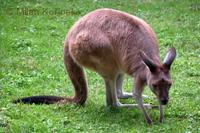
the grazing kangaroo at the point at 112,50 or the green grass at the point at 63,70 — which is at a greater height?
the grazing kangaroo at the point at 112,50

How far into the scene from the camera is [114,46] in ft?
20.1

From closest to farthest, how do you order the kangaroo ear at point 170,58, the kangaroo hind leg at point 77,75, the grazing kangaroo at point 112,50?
the kangaroo ear at point 170,58, the grazing kangaroo at point 112,50, the kangaroo hind leg at point 77,75

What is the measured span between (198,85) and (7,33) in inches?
155

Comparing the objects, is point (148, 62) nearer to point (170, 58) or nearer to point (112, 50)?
point (170, 58)

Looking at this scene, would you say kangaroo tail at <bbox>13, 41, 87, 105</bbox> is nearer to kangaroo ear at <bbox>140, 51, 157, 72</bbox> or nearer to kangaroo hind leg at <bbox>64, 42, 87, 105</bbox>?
kangaroo hind leg at <bbox>64, 42, 87, 105</bbox>

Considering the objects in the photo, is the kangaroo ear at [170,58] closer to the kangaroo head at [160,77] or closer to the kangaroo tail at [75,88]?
the kangaroo head at [160,77]

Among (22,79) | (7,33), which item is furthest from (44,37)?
(22,79)

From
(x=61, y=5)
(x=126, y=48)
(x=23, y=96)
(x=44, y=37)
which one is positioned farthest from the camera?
(x=61, y=5)

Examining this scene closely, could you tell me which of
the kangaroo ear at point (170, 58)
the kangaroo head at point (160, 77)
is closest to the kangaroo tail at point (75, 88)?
the kangaroo head at point (160, 77)

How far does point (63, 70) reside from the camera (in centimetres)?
814

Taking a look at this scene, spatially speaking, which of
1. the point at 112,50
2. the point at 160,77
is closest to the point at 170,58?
the point at 160,77

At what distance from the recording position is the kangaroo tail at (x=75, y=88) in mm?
6445

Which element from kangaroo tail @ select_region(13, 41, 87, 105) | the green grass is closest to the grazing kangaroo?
kangaroo tail @ select_region(13, 41, 87, 105)

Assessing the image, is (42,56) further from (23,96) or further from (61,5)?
(61,5)
